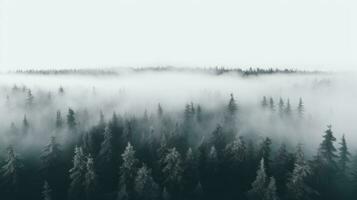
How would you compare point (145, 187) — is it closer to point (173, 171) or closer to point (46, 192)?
point (173, 171)

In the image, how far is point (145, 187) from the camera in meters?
135

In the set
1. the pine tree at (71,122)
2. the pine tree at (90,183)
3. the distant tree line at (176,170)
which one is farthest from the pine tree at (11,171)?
the pine tree at (71,122)

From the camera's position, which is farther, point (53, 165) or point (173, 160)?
point (53, 165)

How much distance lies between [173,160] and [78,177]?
21832mm

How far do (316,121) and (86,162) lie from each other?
75.2 metres

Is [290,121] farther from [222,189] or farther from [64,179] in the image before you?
[64,179]

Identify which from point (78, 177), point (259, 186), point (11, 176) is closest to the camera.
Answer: point (259, 186)

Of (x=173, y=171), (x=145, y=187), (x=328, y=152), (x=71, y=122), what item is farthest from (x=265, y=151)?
(x=71, y=122)

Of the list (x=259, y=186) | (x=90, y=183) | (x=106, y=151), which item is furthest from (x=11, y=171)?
(x=259, y=186)

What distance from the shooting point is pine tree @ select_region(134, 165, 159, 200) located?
133875mm

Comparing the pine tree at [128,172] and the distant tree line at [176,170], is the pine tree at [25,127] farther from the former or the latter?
the pine tree at [128,172]

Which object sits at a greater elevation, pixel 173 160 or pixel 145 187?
pixel 173 160

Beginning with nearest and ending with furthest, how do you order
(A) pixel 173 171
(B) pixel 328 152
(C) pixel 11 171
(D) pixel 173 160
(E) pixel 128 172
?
(E) pixel 128 172
(A) pixel 173 171
(B) pixel 328 152
(D) pixel 173 160
(C) pixel 11 171

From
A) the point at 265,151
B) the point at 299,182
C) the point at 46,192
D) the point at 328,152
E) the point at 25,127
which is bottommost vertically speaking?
the point at 46,192
